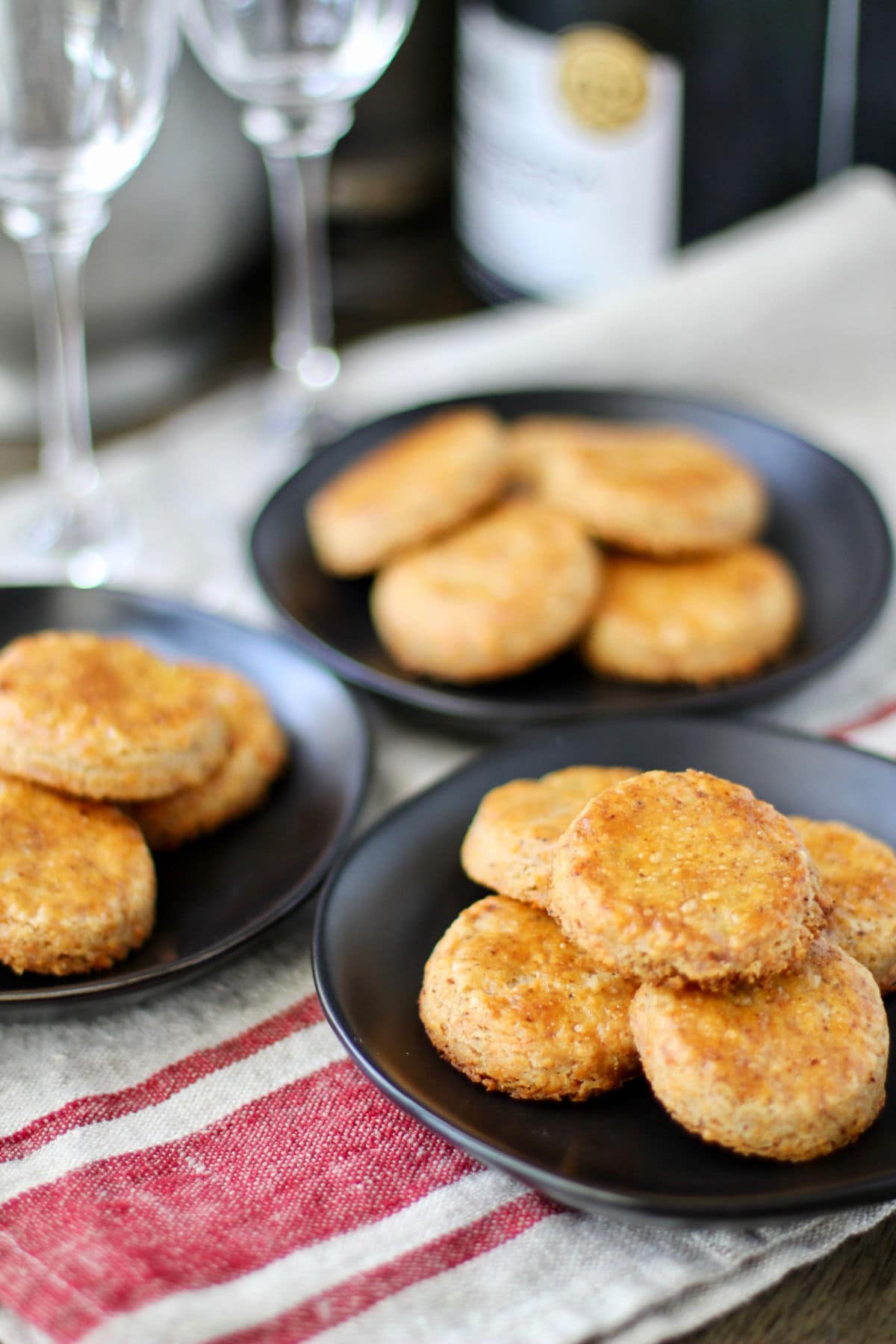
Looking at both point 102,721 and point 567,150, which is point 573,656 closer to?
point 102,721

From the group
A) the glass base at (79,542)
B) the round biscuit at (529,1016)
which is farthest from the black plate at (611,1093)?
the glass base at (79,542)

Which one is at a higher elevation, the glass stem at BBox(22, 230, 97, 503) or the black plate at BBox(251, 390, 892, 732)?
the glass stem at BBox(22, 230, 97, 503)

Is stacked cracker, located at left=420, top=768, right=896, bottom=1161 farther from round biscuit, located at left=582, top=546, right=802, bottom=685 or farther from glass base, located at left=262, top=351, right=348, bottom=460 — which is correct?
glass base, located at left=262, top=351, right=348, bottom=460

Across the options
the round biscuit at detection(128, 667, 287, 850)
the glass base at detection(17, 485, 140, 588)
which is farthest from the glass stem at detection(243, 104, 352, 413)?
the round biscuit at detection(128, 667, 287, 850)

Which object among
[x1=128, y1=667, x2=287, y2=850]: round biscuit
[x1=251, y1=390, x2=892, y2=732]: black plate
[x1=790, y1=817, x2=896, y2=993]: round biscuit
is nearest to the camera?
[x1=790, y1=817, x2=896, y2=993]: round biscuit

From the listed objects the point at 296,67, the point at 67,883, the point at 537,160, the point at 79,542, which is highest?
the point at 296,67

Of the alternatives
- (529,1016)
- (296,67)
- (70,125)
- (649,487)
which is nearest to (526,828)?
(529,1016)
